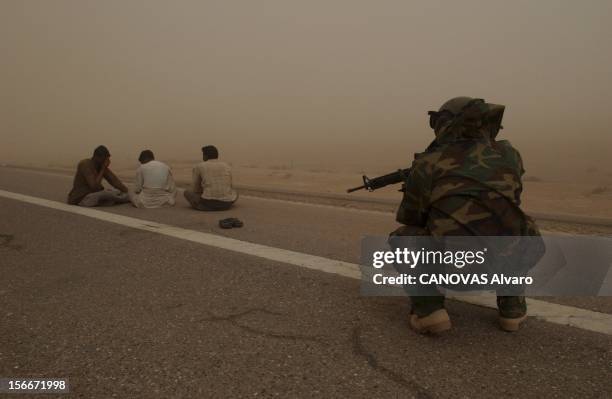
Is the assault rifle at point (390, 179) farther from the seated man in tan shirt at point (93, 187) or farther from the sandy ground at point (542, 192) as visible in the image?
the seated man in tan shirt at point (93, 187)

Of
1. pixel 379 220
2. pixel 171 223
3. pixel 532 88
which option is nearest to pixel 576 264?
pixel 379 220

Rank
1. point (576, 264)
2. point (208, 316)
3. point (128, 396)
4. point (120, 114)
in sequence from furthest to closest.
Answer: point (120, 114), point (576, 264), point (208, 316), point (128, 396)

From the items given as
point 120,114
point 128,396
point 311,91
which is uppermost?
point 311,91

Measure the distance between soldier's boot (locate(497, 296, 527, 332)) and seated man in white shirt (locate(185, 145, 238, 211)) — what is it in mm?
5312

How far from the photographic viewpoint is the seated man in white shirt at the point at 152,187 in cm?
765

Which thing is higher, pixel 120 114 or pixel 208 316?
pixel 120 114

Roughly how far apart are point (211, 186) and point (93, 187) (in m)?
2.12

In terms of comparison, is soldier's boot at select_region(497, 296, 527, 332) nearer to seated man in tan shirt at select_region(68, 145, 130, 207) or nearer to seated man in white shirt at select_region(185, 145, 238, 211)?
seated man in white shirt at select_region(185, 145, 238, 211)

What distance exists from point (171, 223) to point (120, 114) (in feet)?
241

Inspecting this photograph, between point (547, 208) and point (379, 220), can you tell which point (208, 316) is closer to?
point (379, 220)

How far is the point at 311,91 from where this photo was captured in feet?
308

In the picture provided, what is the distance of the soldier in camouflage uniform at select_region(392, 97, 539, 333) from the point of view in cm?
269

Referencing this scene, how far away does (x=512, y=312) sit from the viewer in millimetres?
2848

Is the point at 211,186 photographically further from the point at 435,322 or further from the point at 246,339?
the point at 435,322
